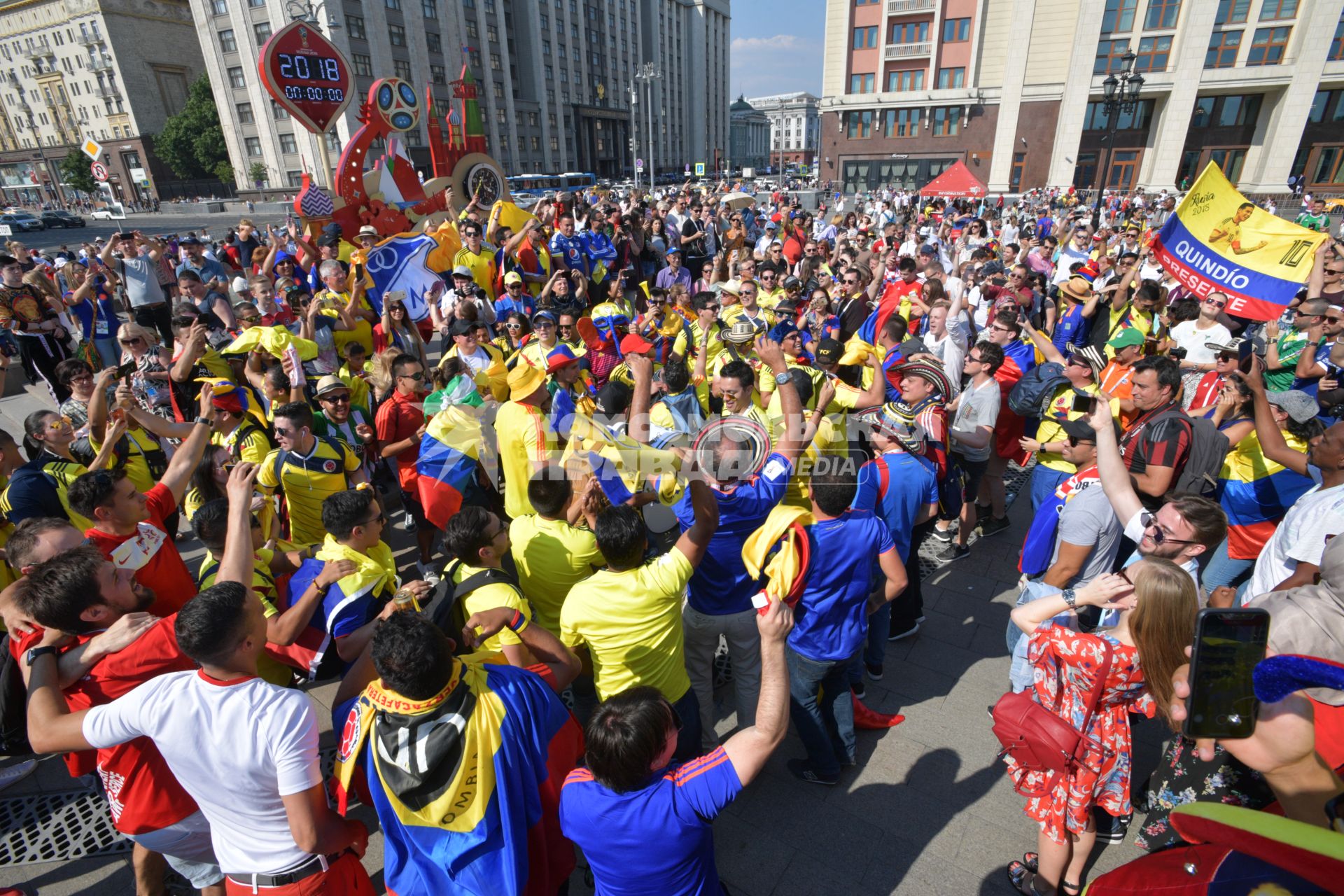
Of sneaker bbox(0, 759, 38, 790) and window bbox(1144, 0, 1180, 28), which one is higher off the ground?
window bbox(1144, 0, 1180, 28)

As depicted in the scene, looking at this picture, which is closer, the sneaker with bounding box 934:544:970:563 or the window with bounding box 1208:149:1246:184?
the sneaker with bounding box 934:544:970:563

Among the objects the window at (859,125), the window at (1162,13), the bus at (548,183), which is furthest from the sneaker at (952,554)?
the window at (859,125)

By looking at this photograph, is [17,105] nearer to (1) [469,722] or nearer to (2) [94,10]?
(2) [94,10]

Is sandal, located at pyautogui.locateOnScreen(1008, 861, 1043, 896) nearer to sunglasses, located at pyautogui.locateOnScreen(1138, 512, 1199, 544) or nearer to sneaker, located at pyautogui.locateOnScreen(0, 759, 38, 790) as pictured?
sunglasses, located at pyautogui.locateOnScreen(1138, 512, 1199, 544)

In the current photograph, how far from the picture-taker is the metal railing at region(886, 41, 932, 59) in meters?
43.4

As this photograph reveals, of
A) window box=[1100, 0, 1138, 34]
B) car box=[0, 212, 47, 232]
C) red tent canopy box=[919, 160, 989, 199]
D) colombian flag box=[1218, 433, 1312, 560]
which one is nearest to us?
colombian flag box=[1218, 433, 1312, 560]

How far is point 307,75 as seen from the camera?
1123 centimetres

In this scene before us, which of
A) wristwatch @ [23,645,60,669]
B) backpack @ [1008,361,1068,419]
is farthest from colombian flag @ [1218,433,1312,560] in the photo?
wristwatch @ [23,645,60,669]

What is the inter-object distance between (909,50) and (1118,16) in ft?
40.1

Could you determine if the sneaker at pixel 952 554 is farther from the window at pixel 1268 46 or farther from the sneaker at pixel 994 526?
the window at pixel 1268 46

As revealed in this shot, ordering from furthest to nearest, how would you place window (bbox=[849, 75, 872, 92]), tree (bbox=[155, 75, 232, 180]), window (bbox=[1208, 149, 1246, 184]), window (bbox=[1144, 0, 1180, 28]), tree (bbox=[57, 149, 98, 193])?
tree (bbox=[57, 149, 98, 193]) < tree (bbox=[155, 75, 232, 180]) < window (bbox=[849, 75, 872, 92]) < window (bbox=[1208, 149, 1246, 184]) < window (bbox=[1144, 0, 1180, 28])

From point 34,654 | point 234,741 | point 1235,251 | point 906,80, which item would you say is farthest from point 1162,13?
point 34,654

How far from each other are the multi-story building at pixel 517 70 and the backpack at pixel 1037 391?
27.5m

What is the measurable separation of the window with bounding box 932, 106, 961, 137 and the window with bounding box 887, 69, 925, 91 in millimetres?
2213
